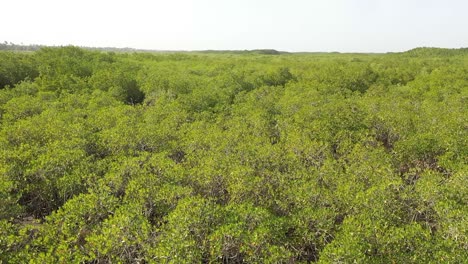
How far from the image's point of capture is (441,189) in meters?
19.0

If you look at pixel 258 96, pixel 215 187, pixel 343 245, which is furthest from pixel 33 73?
pixel 343 245

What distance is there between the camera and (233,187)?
20.3 m

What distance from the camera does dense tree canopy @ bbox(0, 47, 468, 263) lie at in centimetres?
1545

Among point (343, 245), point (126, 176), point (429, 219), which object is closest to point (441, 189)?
point (429, 219)

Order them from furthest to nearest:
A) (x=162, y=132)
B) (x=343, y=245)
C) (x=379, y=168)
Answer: (x=162, y=132) → (x=379, y=168) → (x=343, y=245)

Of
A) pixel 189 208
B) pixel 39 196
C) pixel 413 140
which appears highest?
pixel 413 140

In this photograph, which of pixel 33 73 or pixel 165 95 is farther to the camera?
pixel 33 73

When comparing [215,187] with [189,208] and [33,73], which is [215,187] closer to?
[189,208]

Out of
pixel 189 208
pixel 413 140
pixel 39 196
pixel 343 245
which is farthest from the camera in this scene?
pixel 413 140

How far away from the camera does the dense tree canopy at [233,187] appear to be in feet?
50.7

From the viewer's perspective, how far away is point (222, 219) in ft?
56.9

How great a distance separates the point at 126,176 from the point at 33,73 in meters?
51.7

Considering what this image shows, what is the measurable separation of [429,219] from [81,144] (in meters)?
24.1

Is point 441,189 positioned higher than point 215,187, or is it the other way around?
point 441,189
